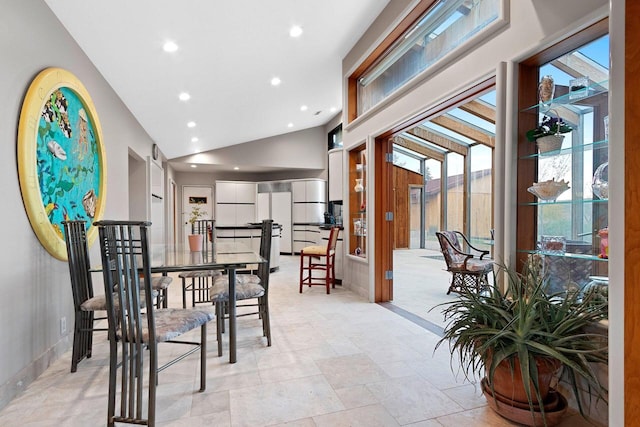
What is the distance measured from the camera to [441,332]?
292 centimetres

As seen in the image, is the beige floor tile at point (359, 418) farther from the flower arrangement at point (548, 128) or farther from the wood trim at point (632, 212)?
the flower arrangement at point (548, 128)

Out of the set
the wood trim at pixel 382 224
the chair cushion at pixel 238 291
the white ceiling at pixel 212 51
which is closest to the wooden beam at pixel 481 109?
the white ceiling at pixel 212 51

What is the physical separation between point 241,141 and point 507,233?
23.6ft

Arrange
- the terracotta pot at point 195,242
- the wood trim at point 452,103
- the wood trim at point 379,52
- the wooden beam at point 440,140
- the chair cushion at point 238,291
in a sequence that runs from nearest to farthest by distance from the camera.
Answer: the wood trim at point 452,103
the chair cushion at point 238,291
the terracotta pot at point 195,242
the wood trim at point 379,52
the wooden beam at point 440,140

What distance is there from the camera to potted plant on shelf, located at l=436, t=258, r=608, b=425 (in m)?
1.48

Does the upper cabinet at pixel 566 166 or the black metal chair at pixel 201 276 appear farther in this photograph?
the black metal chair at pixel 201 276

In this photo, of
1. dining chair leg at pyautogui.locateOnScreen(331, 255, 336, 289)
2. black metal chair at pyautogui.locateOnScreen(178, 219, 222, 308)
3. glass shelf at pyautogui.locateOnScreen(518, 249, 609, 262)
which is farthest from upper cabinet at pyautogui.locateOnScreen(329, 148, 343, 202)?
glass shelf at pyautogui.locateOnScreen(518, 249, 609, 262)

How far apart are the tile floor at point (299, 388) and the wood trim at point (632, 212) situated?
763 millimetres

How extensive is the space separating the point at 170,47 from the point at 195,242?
1.89 meters

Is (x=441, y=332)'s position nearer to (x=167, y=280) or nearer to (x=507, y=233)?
(x=507, y=233)

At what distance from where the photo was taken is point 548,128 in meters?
1.86

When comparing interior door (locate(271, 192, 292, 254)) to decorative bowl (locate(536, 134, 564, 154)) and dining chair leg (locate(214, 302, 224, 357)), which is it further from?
decorative bowl (locate(536, 134, 564, 154))

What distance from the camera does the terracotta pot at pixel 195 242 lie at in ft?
9.05

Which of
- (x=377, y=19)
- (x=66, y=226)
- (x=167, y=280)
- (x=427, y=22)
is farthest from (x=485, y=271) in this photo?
(x=66, y=226)
